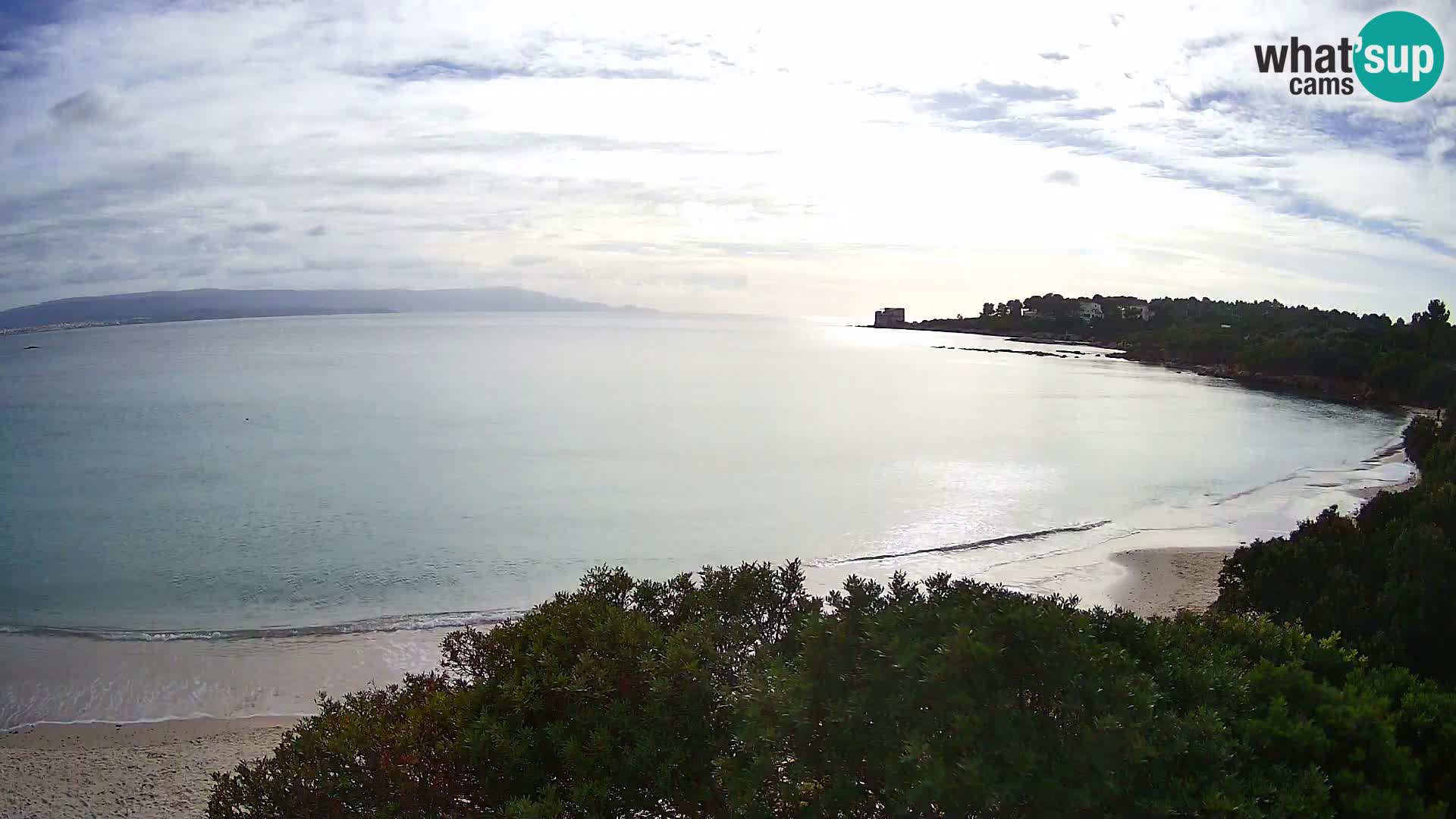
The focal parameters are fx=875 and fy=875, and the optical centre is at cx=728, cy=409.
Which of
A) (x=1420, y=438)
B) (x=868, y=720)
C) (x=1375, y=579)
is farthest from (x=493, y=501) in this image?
(x=1420, y=438)

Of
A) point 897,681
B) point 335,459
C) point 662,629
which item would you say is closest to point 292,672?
point 662,629

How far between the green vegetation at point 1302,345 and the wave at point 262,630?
146 feet

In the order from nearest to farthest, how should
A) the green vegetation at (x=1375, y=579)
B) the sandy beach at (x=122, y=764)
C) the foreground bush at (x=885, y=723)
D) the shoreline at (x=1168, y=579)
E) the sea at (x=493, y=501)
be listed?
the foreground bush at (x=885, y=723) → the green vegetation at (x=1375, y=579) → the sandy beach at (x=122, y=764) → the shoreline at (x=1168, y=579) → the sea at (x=493, y=501)

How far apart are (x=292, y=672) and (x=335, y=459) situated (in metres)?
20.8

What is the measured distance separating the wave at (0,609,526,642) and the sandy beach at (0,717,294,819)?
353cm

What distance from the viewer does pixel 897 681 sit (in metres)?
4.03

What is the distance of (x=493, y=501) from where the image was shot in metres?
25.2

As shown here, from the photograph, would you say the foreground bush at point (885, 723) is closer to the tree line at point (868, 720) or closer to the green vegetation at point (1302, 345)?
the tree line at point (868, 720)

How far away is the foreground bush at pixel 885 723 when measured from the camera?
361 cm

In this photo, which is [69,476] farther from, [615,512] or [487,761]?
[487,761]

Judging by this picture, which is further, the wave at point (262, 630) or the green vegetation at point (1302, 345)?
the green vegetation at point (1302, 345)

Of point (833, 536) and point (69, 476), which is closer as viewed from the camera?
point (833, 536)

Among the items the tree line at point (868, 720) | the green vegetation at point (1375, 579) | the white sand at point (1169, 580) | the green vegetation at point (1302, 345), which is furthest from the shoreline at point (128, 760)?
the green vegetation at point (1302, 345)

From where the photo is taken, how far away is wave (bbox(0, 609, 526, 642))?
1427cm
